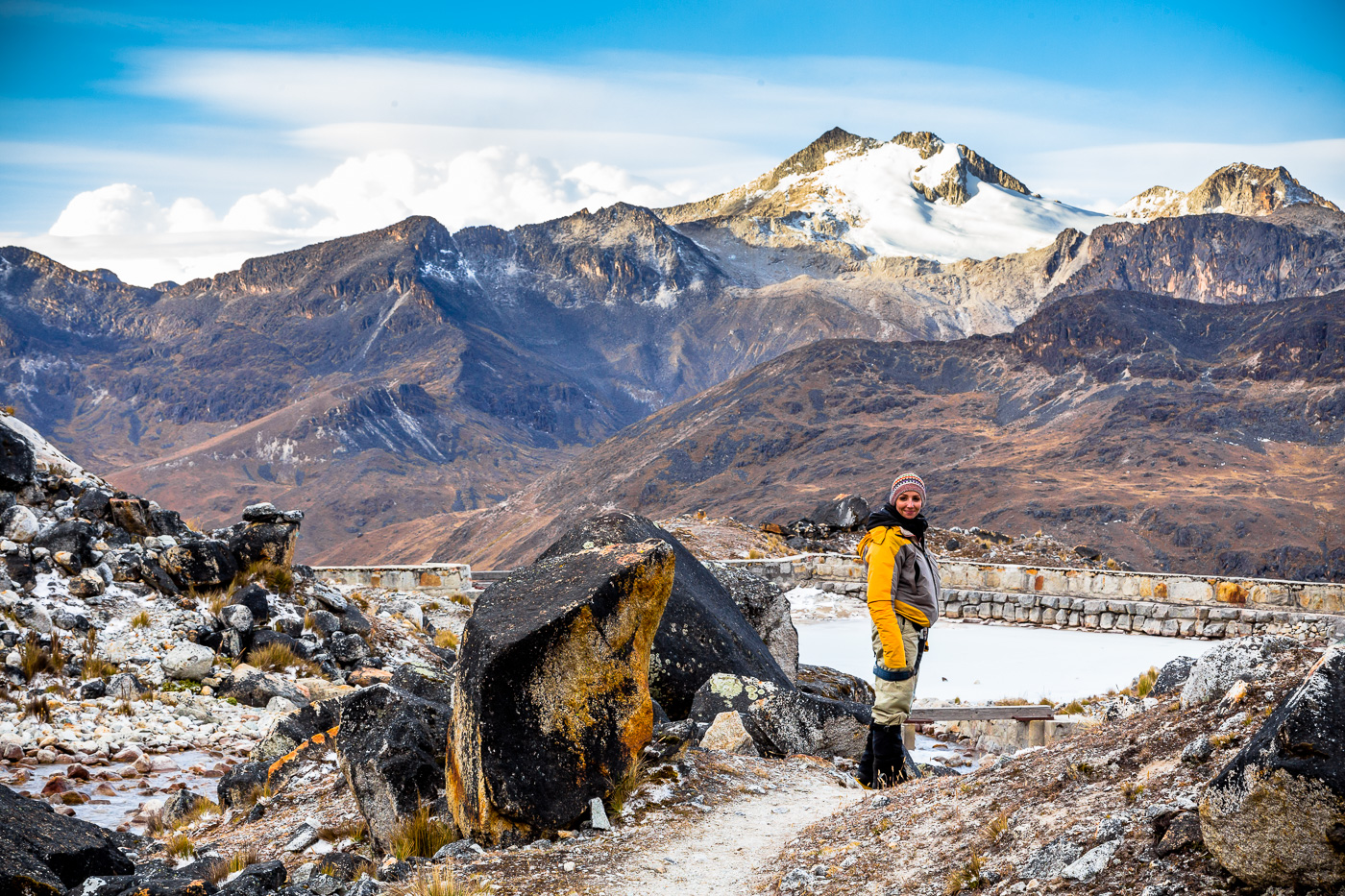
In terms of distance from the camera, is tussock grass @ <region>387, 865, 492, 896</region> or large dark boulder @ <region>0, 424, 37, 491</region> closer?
tussock grass @ <region>387, 865, 492, 896</region>

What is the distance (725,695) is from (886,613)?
6.38 ft

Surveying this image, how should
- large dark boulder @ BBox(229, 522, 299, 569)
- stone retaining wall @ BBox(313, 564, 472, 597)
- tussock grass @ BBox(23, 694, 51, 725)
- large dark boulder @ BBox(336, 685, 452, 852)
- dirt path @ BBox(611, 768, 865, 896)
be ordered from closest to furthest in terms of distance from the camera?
dirt path @ BBox(611, 768, 865, 896) → large dark boulder @ BBox(336, 685, 452, 852) → tussock grass @ BBox(23, 694, 51, 725) → large dark boulder @ BBox(229, 522, 299, 569) → stone retaining wall @ BBox(313, 564, 472, 597)

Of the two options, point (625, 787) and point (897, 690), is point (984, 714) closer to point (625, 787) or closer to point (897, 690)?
point (897, 690)

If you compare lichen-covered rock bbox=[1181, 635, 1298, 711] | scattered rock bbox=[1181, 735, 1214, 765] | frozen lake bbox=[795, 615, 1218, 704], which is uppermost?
lichen-covered rock bbox=[1181, 635, 1298, 711]

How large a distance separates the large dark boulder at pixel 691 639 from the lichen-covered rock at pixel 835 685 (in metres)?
0.90

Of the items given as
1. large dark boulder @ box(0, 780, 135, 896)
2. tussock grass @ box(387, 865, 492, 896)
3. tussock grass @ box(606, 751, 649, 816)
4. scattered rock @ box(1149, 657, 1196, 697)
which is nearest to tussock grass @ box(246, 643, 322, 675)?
large dark boulder @ box(0, 780, 135, 896)

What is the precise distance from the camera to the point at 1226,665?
13.8 feet

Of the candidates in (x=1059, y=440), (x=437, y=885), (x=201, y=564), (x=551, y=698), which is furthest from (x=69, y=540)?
(x=1059, y=440)

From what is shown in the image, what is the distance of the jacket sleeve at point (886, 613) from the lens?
221 inches

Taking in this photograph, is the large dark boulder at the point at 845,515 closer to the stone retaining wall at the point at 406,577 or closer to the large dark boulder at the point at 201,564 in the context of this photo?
the stone retaining wall at the point at 406,577

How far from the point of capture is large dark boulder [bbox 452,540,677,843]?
16.5 ft

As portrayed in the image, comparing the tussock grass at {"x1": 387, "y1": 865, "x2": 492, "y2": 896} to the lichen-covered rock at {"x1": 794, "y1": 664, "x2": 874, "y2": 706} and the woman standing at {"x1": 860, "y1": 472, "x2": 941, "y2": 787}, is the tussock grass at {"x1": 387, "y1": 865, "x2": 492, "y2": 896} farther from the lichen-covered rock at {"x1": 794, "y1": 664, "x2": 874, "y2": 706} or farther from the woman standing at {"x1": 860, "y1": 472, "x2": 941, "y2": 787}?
the lichen-covered rock at {"x1": 794, "y1": 664, "x2": 874, "y2": 706}

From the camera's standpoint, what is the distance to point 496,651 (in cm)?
507

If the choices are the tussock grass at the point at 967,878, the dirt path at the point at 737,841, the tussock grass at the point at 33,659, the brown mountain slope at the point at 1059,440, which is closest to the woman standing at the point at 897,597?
the dirt path at the point at 737,841
